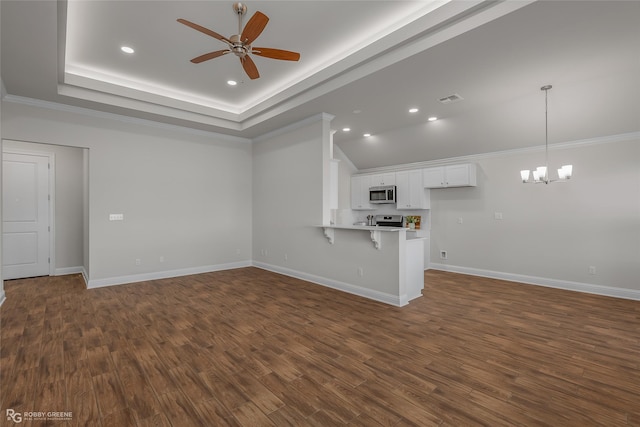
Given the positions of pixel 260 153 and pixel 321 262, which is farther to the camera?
pixel 260 153

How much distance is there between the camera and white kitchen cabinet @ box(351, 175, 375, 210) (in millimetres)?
7762

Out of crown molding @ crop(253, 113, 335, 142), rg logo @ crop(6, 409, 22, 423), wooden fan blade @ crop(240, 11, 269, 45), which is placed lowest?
rg logo @ crop(6, 409, 22, 423)

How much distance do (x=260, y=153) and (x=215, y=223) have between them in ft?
6.15

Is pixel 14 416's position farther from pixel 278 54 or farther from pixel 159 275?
pixel 159 275

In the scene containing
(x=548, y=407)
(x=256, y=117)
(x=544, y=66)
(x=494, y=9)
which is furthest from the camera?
(x=256, y=117)

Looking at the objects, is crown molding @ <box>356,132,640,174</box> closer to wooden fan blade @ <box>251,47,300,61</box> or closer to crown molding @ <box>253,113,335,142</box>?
crown molding @ <box>253,113,335,142</box>

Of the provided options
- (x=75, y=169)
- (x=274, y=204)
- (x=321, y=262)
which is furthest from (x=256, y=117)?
(x=75, y=169)

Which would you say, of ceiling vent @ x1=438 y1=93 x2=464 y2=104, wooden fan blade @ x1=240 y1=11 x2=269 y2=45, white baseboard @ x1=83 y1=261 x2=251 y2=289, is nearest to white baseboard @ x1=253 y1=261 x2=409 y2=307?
white baseboard @ x1=83 y1=261 x2=251 y2=289

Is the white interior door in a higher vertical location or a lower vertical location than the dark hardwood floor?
higher

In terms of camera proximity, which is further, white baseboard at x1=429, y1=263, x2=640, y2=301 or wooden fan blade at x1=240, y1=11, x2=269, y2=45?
white baseboard at x1=429, y1=263, x2=640, y2=301

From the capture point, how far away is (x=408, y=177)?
6.95m

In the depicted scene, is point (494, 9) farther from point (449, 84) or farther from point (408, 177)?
point (408, 177)

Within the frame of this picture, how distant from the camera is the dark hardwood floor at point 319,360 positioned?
1896 mm

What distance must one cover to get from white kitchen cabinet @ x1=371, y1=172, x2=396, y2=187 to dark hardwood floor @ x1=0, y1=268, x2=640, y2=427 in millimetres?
3524
